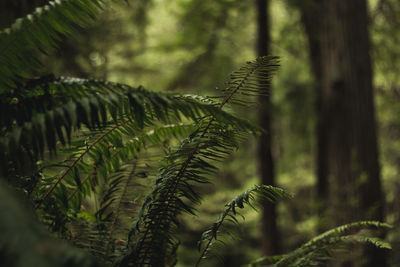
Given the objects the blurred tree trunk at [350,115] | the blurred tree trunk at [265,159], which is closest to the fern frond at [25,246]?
the blurred tree trunk at [265,159]

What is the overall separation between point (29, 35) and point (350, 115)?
3782 mm

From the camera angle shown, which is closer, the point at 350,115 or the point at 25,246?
→ the point at 25,246

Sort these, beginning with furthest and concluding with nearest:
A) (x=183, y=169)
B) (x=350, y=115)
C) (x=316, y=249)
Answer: (x=350, y=115) → (x=316, y=249) → (x=183, y=169)

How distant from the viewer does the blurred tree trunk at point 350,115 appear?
4117 millimetres

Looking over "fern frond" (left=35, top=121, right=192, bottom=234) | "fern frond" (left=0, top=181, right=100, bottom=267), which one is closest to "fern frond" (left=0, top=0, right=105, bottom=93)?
"fern frond" (left=35, top=121, right=192, bottom=234)

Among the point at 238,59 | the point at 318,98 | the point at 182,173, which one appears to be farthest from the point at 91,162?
the point at 238,59

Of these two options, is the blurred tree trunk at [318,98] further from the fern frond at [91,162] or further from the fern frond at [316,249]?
the fern frond at [91,162]

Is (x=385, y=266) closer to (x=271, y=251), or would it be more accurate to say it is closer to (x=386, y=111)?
(x=271, y=251)

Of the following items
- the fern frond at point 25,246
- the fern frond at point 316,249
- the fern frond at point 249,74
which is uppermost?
the fern frond at point 249,74

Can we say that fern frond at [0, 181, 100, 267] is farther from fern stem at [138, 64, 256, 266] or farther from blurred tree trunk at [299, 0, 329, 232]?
blurred tree trunk at [299, 0, 329, 232]

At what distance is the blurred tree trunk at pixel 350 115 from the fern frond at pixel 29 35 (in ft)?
11.6

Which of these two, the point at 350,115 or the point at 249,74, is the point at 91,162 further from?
the point at 350,115

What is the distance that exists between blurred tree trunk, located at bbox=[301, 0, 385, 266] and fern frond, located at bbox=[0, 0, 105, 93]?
3.55 metres

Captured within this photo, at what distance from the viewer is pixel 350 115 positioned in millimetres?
4270
